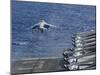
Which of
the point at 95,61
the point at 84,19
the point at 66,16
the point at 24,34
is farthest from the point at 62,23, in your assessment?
the point at 95,61

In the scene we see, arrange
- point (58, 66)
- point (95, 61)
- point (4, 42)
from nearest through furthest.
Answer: point (4, 42)
point (58, 66)
point (95, 61)

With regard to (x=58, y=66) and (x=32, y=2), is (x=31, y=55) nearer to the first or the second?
(x=58, y=66)

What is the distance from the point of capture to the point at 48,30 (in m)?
2.19

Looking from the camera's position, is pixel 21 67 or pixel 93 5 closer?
pixel 21 67

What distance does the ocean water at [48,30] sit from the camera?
209 cm

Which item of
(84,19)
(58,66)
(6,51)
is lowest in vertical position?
(58,66)

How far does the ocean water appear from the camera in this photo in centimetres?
209

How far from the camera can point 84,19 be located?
233cm

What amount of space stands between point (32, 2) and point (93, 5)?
0.67 m

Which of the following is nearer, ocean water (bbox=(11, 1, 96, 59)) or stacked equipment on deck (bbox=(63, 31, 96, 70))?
ocean water (bbox=(11, 1, 96, 59))

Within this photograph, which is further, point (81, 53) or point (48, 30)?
point (81, 53)

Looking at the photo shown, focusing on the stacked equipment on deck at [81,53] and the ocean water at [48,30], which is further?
the stacked equipment on deck at [81,53]

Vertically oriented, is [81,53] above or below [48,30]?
below

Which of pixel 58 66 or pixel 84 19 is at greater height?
pixel 84 19
